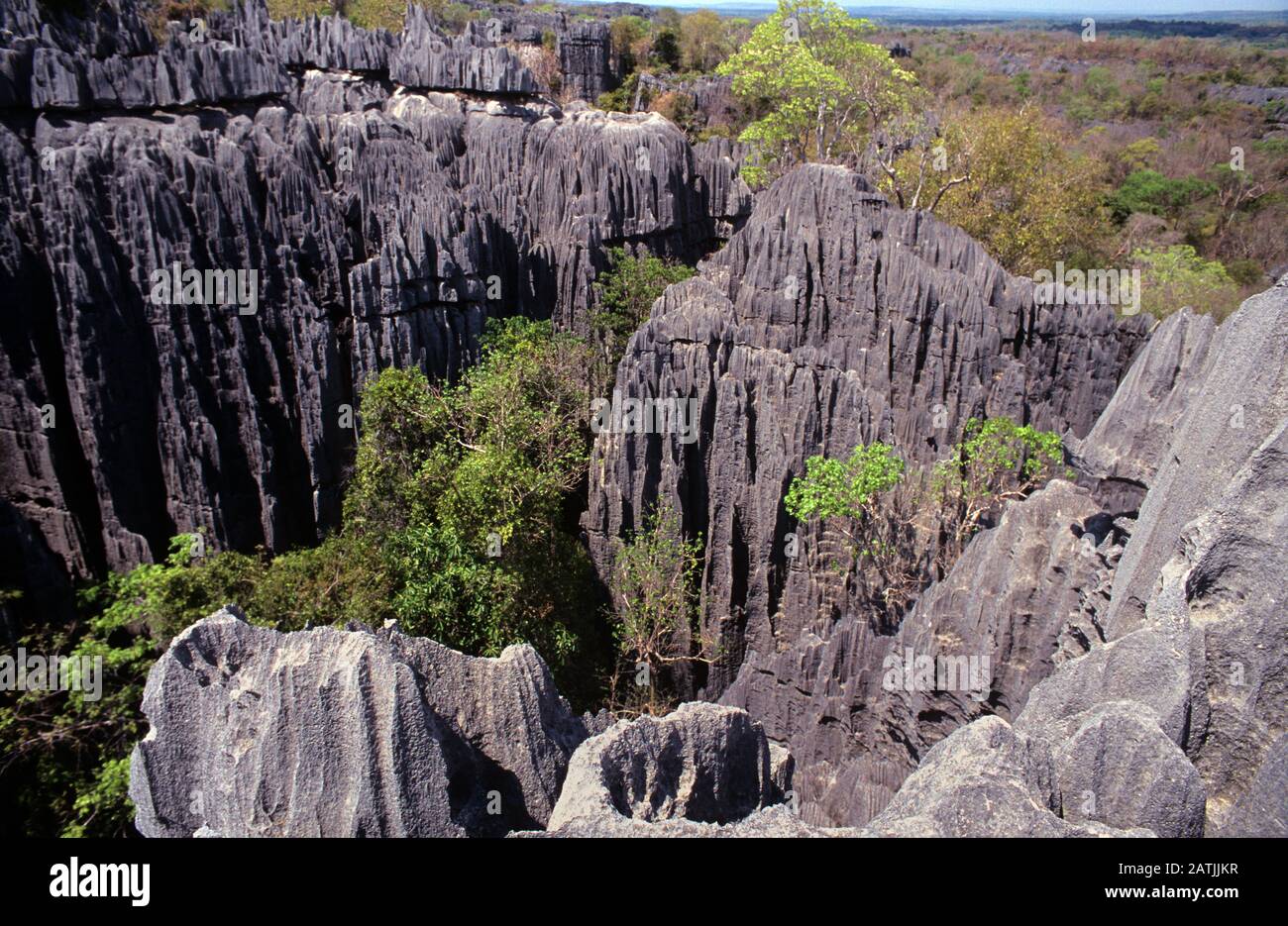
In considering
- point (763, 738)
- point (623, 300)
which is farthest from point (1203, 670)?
point (623, 300)

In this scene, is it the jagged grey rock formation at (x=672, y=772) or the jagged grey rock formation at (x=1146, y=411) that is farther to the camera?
the jagged grey rock formation at (x=1146, y=411)

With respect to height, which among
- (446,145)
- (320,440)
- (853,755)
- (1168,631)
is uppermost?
(446,145)

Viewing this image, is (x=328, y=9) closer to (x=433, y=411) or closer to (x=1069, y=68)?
(x=433, y=411)

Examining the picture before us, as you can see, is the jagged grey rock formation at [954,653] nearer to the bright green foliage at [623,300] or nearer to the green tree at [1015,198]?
the bright green foliage at [623,300]

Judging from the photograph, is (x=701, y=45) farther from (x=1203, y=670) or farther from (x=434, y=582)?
(x=1203, y=670)

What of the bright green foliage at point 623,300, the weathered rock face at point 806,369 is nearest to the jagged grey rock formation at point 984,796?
the weathered rock face at point 806,369

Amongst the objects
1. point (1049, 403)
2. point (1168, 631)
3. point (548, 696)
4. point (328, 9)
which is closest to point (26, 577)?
point (548, 696)
